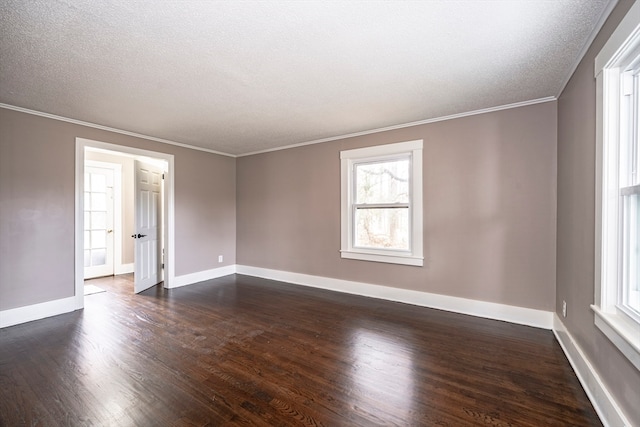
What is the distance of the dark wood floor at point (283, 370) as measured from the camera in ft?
5.83

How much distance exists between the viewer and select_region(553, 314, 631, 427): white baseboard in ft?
5.15

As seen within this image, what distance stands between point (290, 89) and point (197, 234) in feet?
11.2

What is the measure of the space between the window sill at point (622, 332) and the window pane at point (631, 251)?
11 cm

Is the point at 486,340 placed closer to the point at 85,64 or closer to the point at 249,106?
the point at 249,106

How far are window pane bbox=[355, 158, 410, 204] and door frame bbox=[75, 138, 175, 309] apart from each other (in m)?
3.04

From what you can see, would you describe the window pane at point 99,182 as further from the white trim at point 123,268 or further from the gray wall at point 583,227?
the gray wall at point 583,227

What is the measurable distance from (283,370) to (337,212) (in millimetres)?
2663

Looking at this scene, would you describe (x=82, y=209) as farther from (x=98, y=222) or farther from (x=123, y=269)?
(x=123, y=269)

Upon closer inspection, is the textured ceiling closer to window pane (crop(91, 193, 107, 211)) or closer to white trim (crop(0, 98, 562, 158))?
white trim (crop(0, 98, 562, 158))

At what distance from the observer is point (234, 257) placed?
582 centimetres

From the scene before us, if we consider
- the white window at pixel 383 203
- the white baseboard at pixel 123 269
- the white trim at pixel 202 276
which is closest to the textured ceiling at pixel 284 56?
the white window at pixel 383 203

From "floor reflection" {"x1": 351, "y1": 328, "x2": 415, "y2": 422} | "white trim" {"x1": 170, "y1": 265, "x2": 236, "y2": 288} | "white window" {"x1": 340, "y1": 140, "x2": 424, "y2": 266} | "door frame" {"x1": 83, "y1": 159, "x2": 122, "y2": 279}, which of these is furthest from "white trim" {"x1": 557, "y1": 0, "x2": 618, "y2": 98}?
"door frame" {"x1": 83, "y1": 159, "x2": 122, "y2": 279}

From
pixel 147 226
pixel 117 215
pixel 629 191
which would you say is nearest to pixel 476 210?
pixel 629 191

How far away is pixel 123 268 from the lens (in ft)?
18.8
